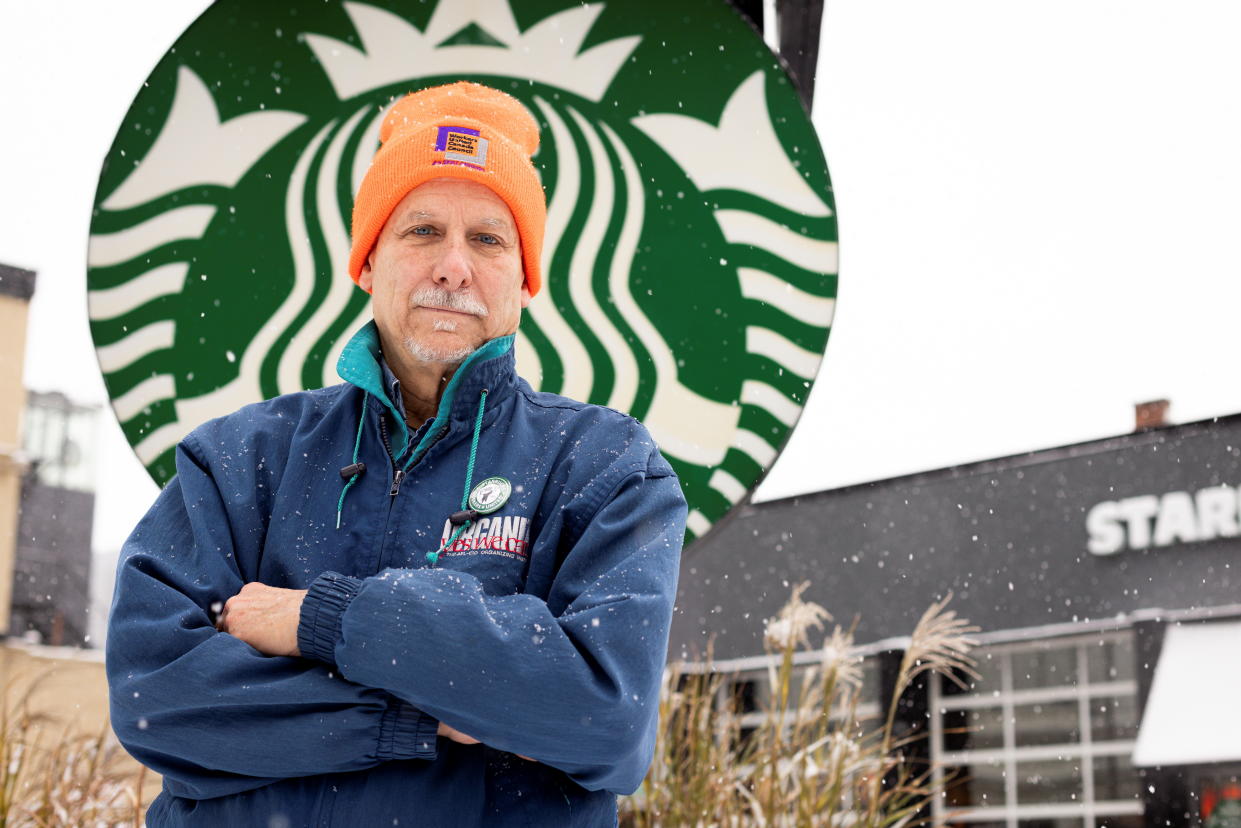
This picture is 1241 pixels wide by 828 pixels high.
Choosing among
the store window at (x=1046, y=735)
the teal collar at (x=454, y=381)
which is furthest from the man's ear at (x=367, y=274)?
the store window at (x=1046, y=735)

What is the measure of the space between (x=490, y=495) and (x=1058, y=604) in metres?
14.1

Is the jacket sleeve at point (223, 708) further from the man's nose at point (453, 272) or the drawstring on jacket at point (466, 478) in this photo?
the man's nose at point (453, 272)

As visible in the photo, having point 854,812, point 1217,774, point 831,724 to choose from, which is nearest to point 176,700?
point 854,812

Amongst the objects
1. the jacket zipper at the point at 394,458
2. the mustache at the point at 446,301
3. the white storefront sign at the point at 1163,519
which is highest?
the white storefront sign at the point at 1163,519

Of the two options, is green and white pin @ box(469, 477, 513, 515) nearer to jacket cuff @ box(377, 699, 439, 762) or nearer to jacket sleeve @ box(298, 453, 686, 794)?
jacket sleeve @ box(298, 453, 686, 794)

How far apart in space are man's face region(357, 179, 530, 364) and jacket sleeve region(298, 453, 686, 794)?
1.49 feet

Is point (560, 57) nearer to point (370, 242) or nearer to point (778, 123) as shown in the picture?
point (778, 123)

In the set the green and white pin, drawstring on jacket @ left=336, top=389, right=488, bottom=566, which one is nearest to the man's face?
drawstring on jacket @ left=336, top=389, right=488, bottom=566

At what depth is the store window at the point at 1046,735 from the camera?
551 inches

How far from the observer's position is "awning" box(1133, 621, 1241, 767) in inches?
496

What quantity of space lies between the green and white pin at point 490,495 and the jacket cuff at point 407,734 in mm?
310

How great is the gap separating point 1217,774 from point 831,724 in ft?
31.1

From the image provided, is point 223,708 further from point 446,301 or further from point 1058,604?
point 1058,604

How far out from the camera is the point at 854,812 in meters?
3.82
